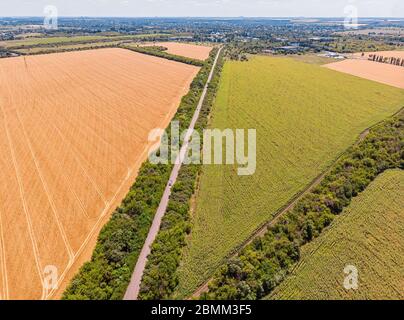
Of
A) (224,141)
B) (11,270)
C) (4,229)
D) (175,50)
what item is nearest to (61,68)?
(175,50)

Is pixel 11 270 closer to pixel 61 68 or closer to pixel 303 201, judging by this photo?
pixel 303 201

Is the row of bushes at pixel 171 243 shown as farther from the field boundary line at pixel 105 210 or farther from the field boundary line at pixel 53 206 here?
the field boundary line at pixel 53 206

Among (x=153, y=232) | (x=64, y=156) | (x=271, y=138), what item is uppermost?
(x=271, y=138)

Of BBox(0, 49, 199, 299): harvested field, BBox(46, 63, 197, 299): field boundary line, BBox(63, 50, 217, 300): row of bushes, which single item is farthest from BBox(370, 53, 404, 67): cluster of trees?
BBox(63, 50, 217, 300): row of bushes

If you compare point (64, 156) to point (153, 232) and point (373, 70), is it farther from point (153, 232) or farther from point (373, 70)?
point (373, 70)

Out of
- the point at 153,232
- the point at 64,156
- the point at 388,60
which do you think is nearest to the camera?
the point at 153,232

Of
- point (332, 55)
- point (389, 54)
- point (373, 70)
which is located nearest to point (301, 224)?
point (373, 70)
